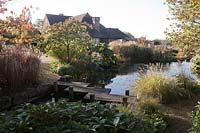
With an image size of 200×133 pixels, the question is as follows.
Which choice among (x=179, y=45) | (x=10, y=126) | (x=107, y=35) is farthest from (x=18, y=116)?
(x=107, y=35)

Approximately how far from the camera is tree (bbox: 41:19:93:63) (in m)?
14.6

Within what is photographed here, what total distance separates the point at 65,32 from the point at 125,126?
11.0m

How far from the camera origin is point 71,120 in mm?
3613

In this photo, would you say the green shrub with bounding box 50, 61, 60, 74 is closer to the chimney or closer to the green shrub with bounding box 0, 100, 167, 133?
the green shrub with bounding box 0, 100, 167, 133

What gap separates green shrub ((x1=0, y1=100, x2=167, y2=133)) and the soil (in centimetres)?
185

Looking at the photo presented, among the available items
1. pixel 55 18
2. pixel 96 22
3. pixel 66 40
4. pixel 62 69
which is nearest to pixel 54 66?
pixel 62 69

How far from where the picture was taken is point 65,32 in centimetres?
1444

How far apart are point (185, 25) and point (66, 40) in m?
8.81

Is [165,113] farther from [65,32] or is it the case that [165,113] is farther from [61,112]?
[65,32]

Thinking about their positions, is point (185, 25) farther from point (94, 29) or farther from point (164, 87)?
point (94, 29)

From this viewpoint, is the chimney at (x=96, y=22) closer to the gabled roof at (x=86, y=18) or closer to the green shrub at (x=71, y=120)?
the gabled roof at (x=86, y=18)

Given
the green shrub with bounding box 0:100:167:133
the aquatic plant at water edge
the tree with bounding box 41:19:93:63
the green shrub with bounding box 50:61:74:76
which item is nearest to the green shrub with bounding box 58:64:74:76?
the green shrub with bounding box 50:61:74:76

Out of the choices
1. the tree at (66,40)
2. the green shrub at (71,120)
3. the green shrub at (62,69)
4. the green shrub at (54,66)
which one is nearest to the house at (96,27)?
the tree at (66,40)

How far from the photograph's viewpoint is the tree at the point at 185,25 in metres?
6.40
